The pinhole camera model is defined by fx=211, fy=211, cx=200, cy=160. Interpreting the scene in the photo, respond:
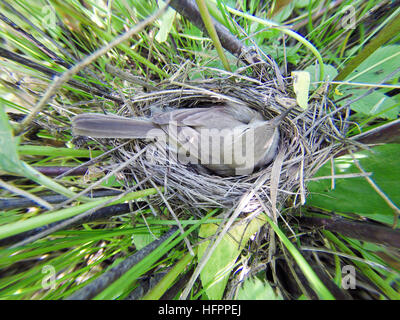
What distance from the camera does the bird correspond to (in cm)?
84

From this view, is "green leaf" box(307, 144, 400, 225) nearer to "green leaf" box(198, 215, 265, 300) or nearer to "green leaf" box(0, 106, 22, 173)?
"green leaf" box(198, 215, 265, 300)

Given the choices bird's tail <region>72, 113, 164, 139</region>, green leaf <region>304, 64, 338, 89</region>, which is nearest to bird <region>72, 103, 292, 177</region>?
bird's tail <region>72, 113, 164, 139</region>

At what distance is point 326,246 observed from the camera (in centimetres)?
79

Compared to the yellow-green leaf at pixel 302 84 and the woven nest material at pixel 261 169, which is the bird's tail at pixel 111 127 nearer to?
the woven nest material at pixel 261 169

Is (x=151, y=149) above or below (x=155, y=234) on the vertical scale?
above

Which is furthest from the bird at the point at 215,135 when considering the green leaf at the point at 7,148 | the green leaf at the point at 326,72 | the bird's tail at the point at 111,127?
the green leaf at the point at 7,148

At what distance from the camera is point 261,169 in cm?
97

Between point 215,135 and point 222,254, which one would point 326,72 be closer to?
point 215,135

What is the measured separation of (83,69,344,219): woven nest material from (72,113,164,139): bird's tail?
0.24ft
